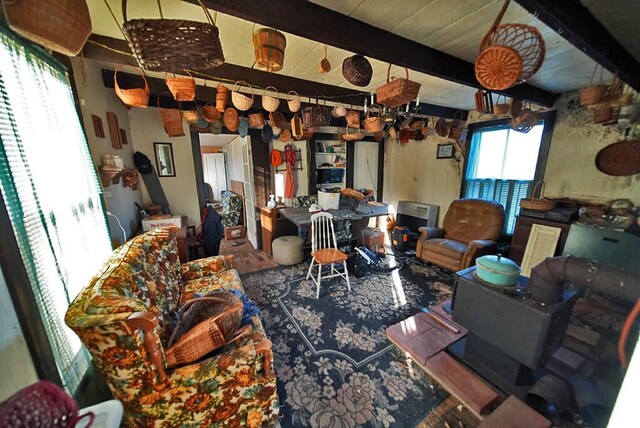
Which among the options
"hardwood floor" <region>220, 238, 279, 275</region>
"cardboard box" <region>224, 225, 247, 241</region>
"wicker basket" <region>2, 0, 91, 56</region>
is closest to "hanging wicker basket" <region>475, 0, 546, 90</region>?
"wicker basket" <region>2, 0, 91, 56</region>

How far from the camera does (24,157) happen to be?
974 mm

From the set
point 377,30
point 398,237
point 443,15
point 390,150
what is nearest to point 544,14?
point 443,15

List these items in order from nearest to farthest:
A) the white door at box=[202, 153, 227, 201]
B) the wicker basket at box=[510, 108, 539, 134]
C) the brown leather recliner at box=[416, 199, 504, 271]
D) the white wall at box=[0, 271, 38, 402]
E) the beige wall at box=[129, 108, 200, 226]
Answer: the white wall at box=[0, 271, 38, 402], the wicker basket at box=[510, 108, 539, 134], the brown leather recliner at box=[416, 199, 504, 271], the beige wall at box=[129, 108, 200, 226], the white door at box=[202, 153, 227, 201]

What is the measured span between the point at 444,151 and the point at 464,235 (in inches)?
62.1

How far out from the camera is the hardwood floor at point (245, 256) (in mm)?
3484

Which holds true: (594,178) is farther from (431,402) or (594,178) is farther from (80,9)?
(80,9)

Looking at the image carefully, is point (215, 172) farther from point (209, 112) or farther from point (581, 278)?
point (581, 278)

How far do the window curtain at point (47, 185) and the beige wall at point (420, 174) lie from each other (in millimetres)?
4593

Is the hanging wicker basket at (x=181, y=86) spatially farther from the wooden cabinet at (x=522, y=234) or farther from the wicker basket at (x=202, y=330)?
the wooden cabinet at (x=522, y=234)

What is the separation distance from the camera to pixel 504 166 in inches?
131

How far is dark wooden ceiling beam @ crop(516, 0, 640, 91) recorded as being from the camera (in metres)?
→ 1.05

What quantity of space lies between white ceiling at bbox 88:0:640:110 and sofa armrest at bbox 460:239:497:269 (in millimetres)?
1831

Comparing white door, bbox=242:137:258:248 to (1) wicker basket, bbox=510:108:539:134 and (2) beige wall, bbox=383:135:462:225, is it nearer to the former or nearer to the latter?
(2) beige wall, bbox=383:135:462:225

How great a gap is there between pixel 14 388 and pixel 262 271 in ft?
8.33
